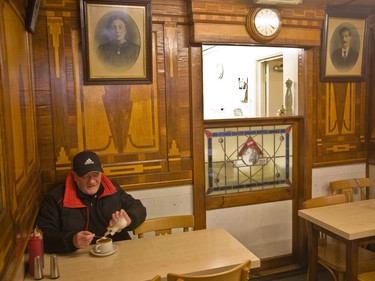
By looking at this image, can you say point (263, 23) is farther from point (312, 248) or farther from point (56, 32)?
point (312, 248)

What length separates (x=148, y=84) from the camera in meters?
2.54

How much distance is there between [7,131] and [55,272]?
0.67m

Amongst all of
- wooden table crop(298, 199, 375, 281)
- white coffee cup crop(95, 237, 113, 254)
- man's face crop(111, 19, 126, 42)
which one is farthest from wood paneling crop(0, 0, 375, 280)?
wooden table crop(298, 199, 375, 281)

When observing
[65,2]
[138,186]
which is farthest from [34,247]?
[65,2]

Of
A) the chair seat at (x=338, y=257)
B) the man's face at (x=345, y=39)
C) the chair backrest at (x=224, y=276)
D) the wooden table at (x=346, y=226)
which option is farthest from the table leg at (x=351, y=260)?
the man's face at (x=345, y=39)

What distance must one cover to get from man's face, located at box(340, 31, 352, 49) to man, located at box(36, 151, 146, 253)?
7.55 ft

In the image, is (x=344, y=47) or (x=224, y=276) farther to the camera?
(x=344, y=47)

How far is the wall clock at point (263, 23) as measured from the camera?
2.67m

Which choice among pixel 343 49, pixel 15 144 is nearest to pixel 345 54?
pixel 343 49

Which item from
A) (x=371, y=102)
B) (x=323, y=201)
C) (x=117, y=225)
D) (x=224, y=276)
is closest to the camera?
(x=224, y=276)

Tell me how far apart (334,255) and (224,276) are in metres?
1.38

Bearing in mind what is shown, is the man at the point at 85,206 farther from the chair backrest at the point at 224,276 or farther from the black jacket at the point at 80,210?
the chair backrest at the point at 224,276

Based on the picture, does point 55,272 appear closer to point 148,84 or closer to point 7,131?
point 7,131

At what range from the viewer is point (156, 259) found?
67.2 inches
